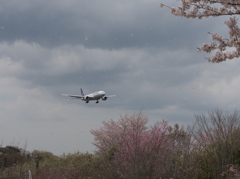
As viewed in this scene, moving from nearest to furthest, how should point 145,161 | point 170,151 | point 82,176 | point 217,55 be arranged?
point 217,55 < point 145,161 < point 170,151 < point 82,176

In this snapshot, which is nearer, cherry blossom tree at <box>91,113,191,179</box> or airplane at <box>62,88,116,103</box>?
cherry blossom tree at <box>91,113,191,179</box>

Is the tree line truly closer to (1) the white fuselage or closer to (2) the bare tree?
(2) the bare tree

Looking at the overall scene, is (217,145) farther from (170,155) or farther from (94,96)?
(94,96)

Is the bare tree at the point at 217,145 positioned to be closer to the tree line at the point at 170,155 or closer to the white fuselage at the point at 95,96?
the tree line at the point at 170,155

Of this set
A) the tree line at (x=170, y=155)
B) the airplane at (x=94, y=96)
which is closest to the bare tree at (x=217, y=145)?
the tree line at (x=170, y=155)

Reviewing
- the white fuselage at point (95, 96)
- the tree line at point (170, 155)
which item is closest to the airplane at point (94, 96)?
the white fuselage at point (95, 96)

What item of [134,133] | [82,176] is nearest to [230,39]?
[134,133]

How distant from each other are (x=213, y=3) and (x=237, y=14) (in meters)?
0.69

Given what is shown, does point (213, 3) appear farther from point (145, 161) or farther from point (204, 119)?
point (204, 119)

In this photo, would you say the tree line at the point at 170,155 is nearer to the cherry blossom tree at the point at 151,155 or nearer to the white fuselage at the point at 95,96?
the cherry blossom tree at the point at 151,155

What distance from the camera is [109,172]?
1280 centimetres

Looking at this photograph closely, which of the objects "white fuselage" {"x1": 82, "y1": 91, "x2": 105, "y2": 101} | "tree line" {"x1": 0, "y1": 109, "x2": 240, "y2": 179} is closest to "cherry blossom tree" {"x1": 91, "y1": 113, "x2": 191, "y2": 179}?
"tree line" {"x1": 0, "y1": 109, "x2": 240, "y2": 179}

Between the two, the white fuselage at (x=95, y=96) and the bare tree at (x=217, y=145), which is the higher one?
the white fuselage at (x=95, y=96)

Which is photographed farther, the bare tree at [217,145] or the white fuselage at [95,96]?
the white fuselage at [95,96]
